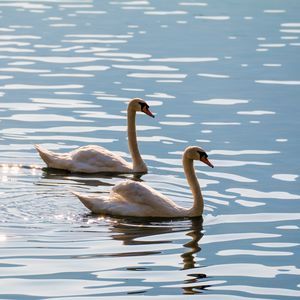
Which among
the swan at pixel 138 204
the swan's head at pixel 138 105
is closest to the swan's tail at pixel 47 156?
the swan's head at pixel 138 105

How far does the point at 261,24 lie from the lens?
148 feet

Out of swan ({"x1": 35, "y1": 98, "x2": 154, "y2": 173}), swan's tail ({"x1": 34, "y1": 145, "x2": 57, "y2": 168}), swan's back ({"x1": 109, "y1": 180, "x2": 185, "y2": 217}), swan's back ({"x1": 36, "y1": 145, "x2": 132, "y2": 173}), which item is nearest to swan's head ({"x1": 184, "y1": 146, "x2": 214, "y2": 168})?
swan's back ({"x1": 109, "y1": 180, "x2": 185, "y2": 217})

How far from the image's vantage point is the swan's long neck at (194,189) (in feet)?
62.4

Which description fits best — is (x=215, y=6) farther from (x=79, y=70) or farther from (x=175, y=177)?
(x=175, y=177)

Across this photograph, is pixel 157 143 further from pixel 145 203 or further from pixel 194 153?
pixel 145 203

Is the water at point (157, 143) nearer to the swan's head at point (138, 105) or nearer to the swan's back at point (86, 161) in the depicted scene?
the swan's back at point (86, 161)

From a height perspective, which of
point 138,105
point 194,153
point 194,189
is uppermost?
point 138,105

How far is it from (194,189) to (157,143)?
5547mm

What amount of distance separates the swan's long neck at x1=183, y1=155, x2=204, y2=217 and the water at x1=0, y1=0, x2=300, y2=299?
0.15 meters

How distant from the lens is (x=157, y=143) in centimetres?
2483

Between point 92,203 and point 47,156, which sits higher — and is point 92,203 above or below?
below

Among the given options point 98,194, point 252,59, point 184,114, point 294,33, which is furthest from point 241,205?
point 294,33

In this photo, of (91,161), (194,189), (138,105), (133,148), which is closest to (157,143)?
(138,105)

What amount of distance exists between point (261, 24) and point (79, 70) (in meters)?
12.2
